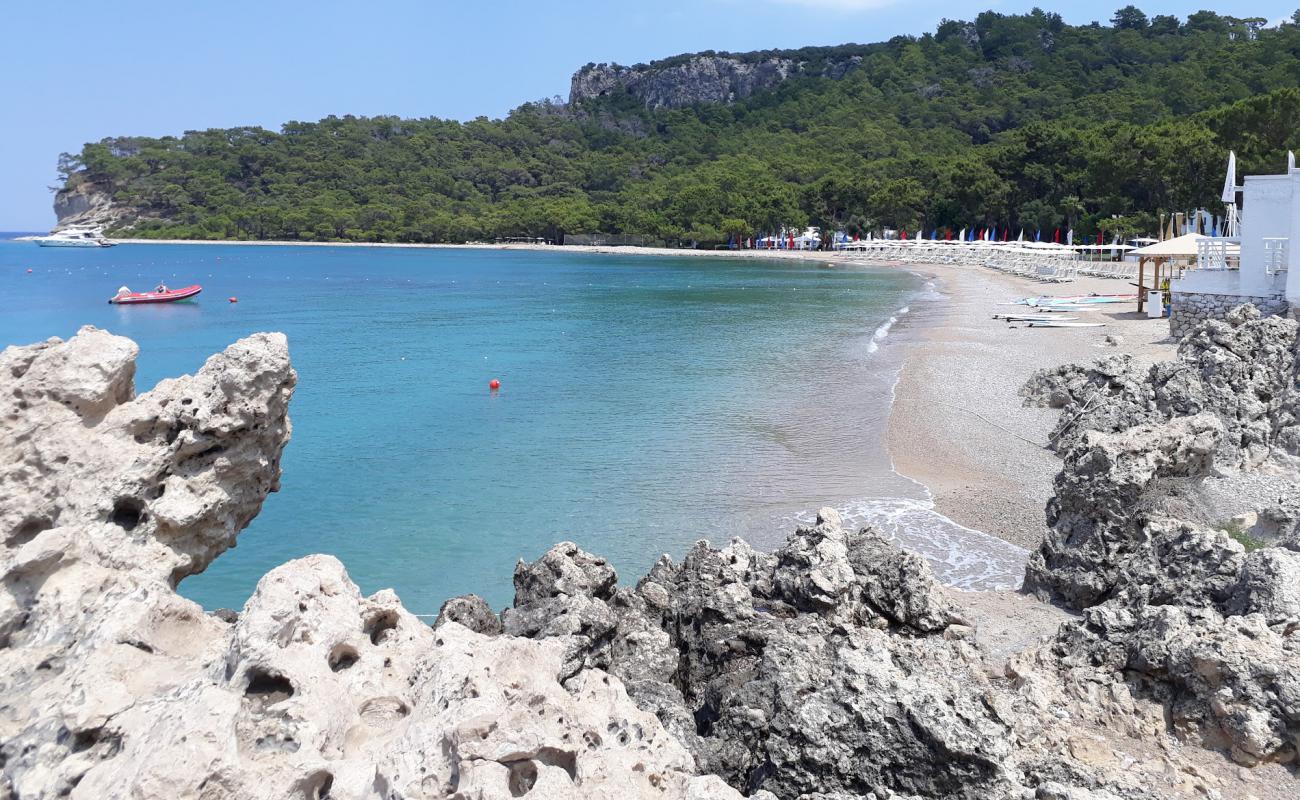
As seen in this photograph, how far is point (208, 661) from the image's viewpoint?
180 inches

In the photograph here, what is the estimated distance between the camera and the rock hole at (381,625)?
501cm

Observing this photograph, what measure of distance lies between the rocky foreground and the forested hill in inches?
2115

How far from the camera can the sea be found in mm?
12500

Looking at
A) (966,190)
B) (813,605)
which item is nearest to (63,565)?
(813,605)

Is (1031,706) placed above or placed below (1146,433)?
below

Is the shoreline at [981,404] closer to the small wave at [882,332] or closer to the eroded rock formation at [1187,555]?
the small wave at [882,332]

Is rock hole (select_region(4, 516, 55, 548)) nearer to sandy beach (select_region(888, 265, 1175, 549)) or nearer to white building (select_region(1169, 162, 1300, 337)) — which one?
sandy beach (select_region(888, 265, 1175, 549))

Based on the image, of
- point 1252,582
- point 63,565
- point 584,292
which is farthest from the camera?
point 584,292

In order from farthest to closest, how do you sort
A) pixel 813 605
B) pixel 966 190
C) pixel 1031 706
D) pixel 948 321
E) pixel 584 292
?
pixel 966 190
pixel 584 292
pixel 948 321
pixel 813 605
pixel 1031 706

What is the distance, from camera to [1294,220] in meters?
19.4

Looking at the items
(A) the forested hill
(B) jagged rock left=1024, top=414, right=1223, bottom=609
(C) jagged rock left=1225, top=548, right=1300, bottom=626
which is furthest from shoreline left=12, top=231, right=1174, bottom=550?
(A) the forested hill

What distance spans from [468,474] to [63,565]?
11.5 m

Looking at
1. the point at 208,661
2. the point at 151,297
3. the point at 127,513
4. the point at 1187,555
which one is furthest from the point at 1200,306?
the point at 151,297

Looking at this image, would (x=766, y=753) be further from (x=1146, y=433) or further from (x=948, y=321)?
(x=948, y=321)
